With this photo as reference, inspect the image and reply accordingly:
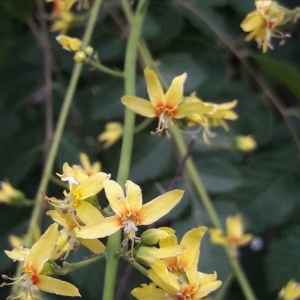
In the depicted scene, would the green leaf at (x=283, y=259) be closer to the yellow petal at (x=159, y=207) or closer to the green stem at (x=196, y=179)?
the green stem at (x=196, y=179)

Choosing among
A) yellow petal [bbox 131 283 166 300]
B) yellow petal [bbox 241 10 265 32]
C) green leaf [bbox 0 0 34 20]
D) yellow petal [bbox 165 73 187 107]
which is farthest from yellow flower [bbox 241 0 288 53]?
green leaf [bbox 0 0 34 20]

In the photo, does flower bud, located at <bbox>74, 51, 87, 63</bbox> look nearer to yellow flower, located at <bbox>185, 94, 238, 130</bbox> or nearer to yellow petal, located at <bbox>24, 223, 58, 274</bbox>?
yellow flower, located at <bbox>185, 94, 238, 130</bbox>

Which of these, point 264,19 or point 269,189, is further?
point 269,189

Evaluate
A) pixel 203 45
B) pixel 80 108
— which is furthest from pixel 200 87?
pixel 80 108

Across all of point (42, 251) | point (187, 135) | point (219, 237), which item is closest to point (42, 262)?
point (42, 251)

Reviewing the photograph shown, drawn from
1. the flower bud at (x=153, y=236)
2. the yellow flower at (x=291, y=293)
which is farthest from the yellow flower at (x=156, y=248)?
the yellow flower at (x=291, y=293)

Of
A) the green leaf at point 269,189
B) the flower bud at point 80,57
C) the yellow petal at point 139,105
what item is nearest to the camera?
the yellow petal at point 139,105

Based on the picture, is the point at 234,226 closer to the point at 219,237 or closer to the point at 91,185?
the point at 219,237

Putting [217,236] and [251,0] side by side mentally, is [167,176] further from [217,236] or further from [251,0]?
[251,0]
